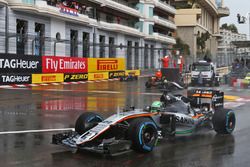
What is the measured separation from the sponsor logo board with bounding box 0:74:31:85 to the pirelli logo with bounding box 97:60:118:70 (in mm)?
10625

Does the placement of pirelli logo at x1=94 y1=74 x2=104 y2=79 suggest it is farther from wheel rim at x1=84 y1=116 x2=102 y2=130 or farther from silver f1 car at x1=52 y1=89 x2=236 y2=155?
wheel rim at x1=84 y1=116 x2=102 y2=130

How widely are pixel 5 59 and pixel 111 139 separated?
20.2 metres

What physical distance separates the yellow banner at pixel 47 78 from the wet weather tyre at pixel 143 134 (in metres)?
21.8

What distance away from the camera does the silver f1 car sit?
693 centimetres

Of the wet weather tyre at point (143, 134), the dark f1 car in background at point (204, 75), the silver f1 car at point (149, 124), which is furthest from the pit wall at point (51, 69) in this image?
the wet weather tyre at point (143, 134)

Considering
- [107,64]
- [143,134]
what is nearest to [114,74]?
[107,64]

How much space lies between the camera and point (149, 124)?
7.32m

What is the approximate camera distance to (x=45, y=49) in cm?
3912

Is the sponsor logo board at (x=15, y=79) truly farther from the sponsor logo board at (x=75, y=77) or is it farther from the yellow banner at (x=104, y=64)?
the yellow banner at (x=104, y=64)

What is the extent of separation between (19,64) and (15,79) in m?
1.11

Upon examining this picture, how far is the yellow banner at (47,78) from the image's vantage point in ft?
93.1

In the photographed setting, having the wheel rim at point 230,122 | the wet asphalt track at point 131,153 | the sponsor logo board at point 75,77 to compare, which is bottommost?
the wet asphalt track at point 131,153

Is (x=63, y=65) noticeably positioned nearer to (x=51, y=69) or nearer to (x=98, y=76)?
(x=51, y=69)

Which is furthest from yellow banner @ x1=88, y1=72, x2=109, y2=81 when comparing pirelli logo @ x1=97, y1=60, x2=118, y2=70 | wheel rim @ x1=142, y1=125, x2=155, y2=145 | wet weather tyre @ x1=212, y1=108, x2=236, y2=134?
wheel rim @ x1=142, y1=125, x2=155, y2=145
